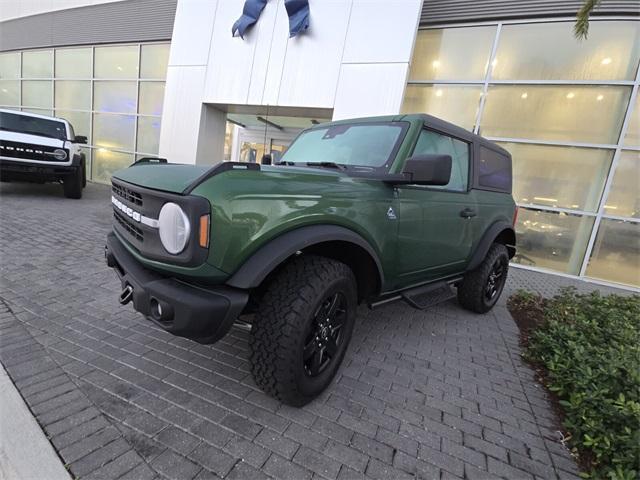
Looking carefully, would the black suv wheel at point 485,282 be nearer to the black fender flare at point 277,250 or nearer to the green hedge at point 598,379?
the green hedge at point 598,379

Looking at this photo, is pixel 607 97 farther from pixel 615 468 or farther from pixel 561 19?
pixel 615 468

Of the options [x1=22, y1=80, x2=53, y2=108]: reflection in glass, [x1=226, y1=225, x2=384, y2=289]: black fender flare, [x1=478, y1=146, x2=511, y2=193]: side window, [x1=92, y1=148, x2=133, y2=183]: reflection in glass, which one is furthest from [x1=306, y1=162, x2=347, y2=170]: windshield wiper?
[x1=22, y1=80, x2=53, y2=108]: reflection in glass

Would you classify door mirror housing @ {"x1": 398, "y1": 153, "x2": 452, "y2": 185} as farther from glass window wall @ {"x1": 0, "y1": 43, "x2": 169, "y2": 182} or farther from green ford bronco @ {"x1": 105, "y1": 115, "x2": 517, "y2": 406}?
glass window wall @ {"x1": 0, "y1": 43, "x2": 169, "y2": 182}

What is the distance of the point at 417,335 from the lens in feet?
10.8

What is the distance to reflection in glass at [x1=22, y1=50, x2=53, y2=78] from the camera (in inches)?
532

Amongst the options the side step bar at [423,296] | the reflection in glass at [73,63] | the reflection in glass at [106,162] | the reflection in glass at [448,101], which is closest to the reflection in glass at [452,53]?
the reflection in glass at [448,101]

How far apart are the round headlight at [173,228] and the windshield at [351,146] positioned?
4.36 ft

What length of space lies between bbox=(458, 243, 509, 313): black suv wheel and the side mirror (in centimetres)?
202

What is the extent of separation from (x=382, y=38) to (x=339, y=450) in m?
7.77

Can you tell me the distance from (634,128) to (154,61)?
13314mm

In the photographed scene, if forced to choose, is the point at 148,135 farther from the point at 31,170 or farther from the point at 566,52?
the point at 566,52

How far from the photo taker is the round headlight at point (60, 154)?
286 inches

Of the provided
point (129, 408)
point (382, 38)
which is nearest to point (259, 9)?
point (382, 38)

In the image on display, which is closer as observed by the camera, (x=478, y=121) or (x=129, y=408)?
(x=129, y=408)
